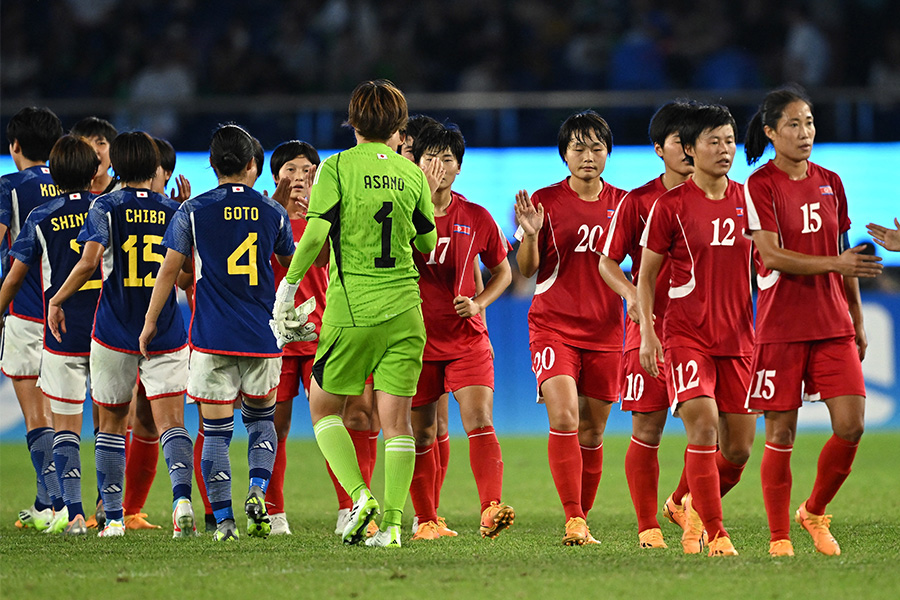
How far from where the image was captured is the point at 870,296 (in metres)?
13.2

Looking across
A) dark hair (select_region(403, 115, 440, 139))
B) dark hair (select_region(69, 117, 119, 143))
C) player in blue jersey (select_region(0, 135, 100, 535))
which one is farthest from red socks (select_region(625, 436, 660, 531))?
dark hair (select_region(69, 117, 119, 143))

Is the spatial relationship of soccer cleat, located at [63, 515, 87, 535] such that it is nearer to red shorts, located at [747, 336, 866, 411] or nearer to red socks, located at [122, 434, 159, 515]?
red socks, located at [122, 434, 159, 515]

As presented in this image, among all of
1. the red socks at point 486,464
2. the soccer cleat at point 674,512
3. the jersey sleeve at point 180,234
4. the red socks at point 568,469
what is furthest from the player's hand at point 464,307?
→ the soccer cleat at point 674,512

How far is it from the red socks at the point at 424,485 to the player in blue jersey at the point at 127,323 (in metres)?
1.31

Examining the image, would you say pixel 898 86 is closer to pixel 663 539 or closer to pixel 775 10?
pixel 775 10

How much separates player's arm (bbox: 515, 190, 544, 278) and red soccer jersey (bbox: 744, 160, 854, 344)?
1358 millimetres

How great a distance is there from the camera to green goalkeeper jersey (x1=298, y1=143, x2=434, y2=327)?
5.84 metres

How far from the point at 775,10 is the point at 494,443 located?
13.1 meters

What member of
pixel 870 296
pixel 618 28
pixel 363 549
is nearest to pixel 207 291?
pixel 363 549

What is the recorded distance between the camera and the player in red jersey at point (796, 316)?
5.58 meters

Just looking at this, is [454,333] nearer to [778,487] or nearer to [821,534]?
[778,487]

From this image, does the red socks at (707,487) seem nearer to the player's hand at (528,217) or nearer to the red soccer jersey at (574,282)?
the red soccer jersey at (574,282)

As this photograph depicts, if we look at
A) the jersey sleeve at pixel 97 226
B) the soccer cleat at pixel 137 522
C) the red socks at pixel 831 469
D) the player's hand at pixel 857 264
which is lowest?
the soccer cleat at pixel 137 522

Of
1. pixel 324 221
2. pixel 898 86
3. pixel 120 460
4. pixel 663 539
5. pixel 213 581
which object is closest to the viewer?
pixel 213 581
